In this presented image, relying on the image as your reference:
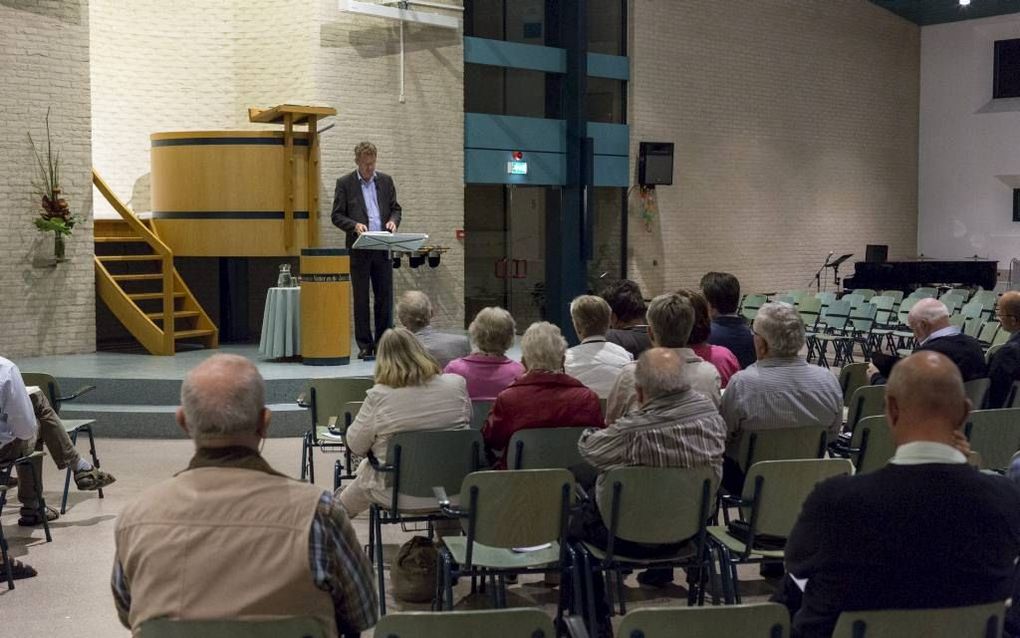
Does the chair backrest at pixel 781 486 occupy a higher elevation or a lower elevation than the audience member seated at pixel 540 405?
lower

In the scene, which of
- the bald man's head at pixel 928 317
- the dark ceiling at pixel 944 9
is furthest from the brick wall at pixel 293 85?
the dark ceiling at pixel 944 9

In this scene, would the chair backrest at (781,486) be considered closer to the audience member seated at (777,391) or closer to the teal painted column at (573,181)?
the audience member seated at (777,391)

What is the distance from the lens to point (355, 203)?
9.77m

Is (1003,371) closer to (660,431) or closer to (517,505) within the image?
(660,431)

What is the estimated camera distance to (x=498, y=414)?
15.2 ft

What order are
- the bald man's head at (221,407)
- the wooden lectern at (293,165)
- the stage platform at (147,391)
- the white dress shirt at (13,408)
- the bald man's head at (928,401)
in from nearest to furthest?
the bald man's head at (221,407) → the bald man's head at (928,401) → the white dress shirt at (13,408) → the stage platform at (147,391) → the wooden lectern at (293,165)

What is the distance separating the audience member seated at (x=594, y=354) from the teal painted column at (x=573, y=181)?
927cm

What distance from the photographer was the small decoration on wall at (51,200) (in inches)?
401

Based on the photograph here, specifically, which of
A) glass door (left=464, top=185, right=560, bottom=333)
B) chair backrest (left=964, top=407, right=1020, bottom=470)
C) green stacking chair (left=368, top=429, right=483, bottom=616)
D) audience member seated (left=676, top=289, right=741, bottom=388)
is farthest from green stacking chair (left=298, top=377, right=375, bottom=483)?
glass door (left=464, top=185, right=560, bottom=333)

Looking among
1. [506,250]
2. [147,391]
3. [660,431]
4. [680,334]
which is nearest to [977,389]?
[680,334]

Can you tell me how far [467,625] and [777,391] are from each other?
101 inches

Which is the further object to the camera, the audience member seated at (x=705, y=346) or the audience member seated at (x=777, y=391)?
the audience member seated at (x=705, y=346)

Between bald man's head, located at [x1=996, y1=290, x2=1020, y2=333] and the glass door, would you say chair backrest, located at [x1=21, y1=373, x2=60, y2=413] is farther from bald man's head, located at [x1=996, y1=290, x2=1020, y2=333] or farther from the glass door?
the glass door

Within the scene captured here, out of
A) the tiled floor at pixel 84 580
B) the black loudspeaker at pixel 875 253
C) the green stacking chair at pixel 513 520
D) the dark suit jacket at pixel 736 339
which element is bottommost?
the tiled floor at pixel 84 580
